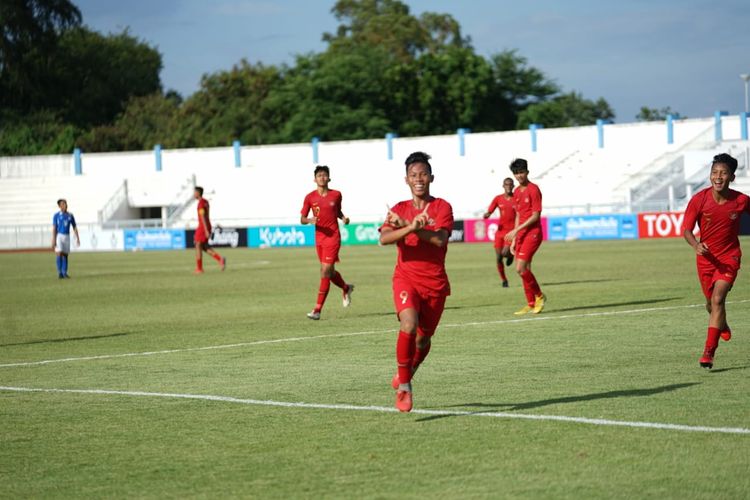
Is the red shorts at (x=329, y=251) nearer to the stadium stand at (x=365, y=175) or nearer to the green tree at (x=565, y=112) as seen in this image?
the stadium stand at (x=365, y=175)

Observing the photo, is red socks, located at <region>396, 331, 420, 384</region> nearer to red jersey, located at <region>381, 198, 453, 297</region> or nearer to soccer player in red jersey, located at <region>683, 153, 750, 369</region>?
red jersey, located at <region>381, 198, 453, 297</region>

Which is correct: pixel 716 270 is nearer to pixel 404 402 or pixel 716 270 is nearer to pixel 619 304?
pixel 404 402

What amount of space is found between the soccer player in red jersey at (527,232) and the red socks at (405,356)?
28.0ft

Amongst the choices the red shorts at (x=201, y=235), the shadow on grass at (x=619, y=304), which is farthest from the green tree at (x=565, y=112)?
the shadow on grass at (x=619, y=304)

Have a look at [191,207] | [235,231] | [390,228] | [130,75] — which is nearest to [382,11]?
Result: [130,75]

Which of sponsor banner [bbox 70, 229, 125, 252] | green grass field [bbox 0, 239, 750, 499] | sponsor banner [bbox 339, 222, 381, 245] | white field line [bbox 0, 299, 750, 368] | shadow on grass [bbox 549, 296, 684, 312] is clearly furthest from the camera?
sponsor banner [bbox 70, 229, 125, 252]

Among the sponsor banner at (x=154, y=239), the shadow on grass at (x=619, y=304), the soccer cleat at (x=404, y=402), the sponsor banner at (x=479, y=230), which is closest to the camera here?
the soccer cleat at (x=404, y=402)

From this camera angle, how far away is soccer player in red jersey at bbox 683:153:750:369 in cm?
1097

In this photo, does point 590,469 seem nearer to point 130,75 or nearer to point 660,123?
point 660,123

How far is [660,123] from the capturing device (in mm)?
64438

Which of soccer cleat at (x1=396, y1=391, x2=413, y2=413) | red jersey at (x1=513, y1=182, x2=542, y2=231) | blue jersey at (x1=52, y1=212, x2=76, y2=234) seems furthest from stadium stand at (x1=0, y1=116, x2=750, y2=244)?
soccer cleat at (x1=396, y1=391, x2=413, y2=413)

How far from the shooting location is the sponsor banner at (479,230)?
52450mm

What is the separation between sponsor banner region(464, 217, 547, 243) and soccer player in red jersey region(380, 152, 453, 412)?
4331 cm

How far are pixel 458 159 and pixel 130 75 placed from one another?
145 ft
